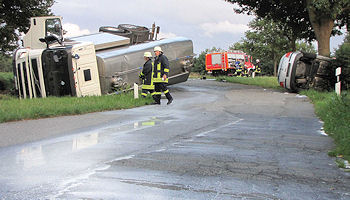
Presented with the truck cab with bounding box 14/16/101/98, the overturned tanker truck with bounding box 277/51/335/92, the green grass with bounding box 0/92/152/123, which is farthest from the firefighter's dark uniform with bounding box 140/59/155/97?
the overturned tanker truck with bounding box 277/51/335/92

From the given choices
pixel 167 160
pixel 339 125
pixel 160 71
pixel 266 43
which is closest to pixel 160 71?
pixel 160 71

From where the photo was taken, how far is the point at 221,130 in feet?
25.2

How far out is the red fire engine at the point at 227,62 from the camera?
40.3m

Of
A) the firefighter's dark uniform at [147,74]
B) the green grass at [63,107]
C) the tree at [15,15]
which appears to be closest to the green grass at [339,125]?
the firefighter's dark uniform at [147,74]

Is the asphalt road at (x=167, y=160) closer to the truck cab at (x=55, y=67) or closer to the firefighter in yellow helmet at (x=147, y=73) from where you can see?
the firefighter in yellow helmet at (x=147, y=73)

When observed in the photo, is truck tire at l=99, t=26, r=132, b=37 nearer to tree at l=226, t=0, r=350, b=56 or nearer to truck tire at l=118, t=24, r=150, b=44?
truck tire at l=118, t=24, r=150, b=44

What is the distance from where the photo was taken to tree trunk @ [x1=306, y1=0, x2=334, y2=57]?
21.6m

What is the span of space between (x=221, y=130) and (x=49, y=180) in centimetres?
419

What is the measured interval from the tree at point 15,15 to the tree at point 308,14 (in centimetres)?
1155

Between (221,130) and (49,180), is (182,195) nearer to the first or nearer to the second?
(49,180)

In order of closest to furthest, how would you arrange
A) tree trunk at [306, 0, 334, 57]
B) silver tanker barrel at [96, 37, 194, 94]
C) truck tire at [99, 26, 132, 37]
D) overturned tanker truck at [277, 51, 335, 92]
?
1. silver tanker barrel at [96, 37, 194, 94]
2. overturned tanker truck at [277, 51, 335, 92]
3. truck tire at [99, 26, 132, 37]
4. tree trunk at [306, 0, 334, 57]

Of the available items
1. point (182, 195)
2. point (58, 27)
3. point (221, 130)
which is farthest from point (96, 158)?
point (58, 27)

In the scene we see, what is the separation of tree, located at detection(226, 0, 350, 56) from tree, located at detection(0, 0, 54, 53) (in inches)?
455

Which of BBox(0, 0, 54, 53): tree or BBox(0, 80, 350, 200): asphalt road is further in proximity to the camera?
BBox(0, 0, 54, 53): tree
